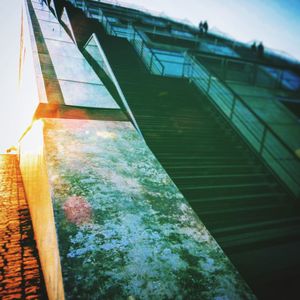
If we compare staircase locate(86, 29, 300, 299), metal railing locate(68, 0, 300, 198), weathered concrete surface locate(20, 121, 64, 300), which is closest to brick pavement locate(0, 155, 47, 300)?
weathered concrete surface locate(20, 121, 64, 300)

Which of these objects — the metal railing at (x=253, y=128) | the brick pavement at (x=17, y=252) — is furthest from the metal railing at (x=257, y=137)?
the brick pavement at (x=17, y=252)

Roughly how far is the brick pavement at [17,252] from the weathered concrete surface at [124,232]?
0.93 meters

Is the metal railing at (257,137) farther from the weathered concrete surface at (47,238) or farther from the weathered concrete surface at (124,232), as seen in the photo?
the weathered concrete surface at (47,238)

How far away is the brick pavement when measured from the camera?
2578 mm

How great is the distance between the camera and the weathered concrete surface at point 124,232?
6.81ft

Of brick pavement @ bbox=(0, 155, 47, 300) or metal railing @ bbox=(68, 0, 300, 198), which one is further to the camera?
metal railing @ bbox=(68, 0, 300, 198)

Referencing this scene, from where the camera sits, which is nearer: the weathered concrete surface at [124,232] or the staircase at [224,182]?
the weathered concrete surface at [124,232]

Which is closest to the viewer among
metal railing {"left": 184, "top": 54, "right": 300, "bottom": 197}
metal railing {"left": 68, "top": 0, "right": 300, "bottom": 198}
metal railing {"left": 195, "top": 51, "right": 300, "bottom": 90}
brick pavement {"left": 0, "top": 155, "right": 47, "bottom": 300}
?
brick pavement {"left": 0, "top": 155, "right": 47, "bottom": 300}

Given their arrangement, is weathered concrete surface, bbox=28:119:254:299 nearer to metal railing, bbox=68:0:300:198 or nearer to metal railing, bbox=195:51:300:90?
metal railing, bbox=68:0:300:198

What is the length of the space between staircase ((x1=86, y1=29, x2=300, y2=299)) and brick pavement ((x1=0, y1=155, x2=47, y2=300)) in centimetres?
258

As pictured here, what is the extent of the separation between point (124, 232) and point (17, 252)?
168cm

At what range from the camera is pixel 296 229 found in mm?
4301

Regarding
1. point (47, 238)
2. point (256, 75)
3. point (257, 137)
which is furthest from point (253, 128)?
point (47, 238)

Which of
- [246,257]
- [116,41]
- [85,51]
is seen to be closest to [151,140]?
[246,257]
